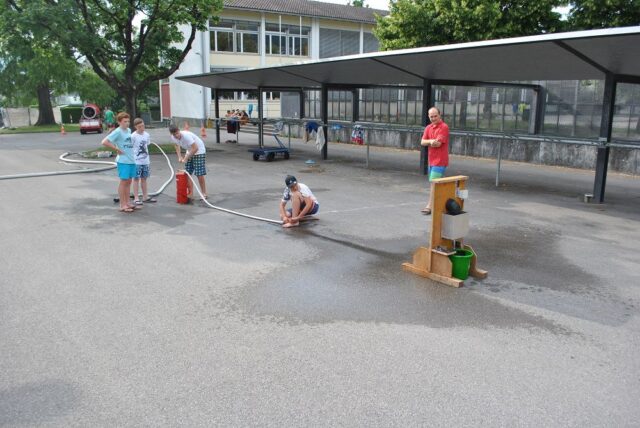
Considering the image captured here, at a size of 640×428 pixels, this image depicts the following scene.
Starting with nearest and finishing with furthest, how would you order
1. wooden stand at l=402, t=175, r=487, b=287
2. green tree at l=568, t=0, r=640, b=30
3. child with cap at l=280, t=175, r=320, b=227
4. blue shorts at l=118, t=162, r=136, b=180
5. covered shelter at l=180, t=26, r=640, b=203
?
1. wooden stand at l=402, t=175, r=487, b=287
2. child with cap at l=280, t=175, r=320, b=227
3. covered shelter at l=180, t=26, r=640, b=203
4. blue shorts at l=118, t=162, r=136, b=180
5. green tree at l=568, t=0, r=640, b=30

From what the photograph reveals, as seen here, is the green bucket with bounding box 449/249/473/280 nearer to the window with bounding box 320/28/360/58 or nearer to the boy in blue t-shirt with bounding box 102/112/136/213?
the boy in blue t-shirt with bounding box 102/112/136/213

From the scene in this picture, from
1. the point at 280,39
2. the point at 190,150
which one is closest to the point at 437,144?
the point at 190,150

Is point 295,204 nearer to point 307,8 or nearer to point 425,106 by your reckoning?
point 425,106

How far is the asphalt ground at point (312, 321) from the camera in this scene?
12.3 ft

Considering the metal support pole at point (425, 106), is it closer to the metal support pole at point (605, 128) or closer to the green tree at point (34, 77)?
the metal support pole at point (605, 128)

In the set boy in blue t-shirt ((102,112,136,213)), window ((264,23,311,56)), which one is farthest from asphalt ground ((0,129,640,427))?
window ((264,23,311,56))

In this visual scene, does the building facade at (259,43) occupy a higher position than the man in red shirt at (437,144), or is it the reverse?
the building facade at (259,43)

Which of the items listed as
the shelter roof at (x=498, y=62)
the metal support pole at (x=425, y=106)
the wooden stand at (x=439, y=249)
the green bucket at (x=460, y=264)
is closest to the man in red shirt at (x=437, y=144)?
the shelter roof at (x=498, y=62)

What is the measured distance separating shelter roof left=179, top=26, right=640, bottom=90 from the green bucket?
4.77 meters

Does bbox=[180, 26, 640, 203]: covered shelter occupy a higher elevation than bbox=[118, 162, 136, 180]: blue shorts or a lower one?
higher

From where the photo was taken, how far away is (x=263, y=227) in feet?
30.1

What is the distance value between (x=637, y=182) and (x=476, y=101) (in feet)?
26.0

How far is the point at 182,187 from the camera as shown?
436 inches

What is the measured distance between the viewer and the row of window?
135ft
